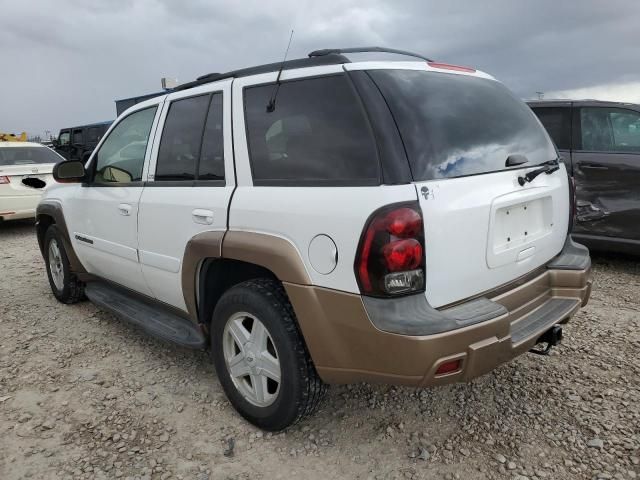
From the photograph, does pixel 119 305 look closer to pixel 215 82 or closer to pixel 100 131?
pixel 215 82

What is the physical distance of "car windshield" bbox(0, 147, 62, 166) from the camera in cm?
829

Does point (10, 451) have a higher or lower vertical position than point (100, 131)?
lower

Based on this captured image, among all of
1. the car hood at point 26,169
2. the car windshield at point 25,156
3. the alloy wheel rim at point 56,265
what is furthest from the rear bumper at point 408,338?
the car windshield at point 25,156

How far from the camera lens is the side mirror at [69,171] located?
3.72m

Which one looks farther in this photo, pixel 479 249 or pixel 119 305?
pixel 119 305

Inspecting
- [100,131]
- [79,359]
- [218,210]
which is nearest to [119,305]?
[79,359]

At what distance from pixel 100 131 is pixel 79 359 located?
56.5 feet

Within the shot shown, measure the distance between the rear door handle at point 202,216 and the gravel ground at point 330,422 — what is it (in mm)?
1062

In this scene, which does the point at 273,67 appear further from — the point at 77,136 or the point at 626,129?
the point at 77,136

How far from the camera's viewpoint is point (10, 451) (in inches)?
98.4

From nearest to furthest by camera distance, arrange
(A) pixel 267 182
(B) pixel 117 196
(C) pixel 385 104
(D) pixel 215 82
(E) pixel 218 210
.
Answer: (C) pixel 385 104
(A) pixel 267 182
(E) pixel 218 210
(D) pixel 215 82
(B) pixel 117 196

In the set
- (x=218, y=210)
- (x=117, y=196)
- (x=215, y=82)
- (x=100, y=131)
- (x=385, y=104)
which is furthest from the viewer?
(x=100, y=131)

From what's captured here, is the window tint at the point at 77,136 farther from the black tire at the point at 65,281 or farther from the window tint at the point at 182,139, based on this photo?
the window tint at the point at 182,139

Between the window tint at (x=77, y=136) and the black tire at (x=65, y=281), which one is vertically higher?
the window tint at (x=77, y=136)
